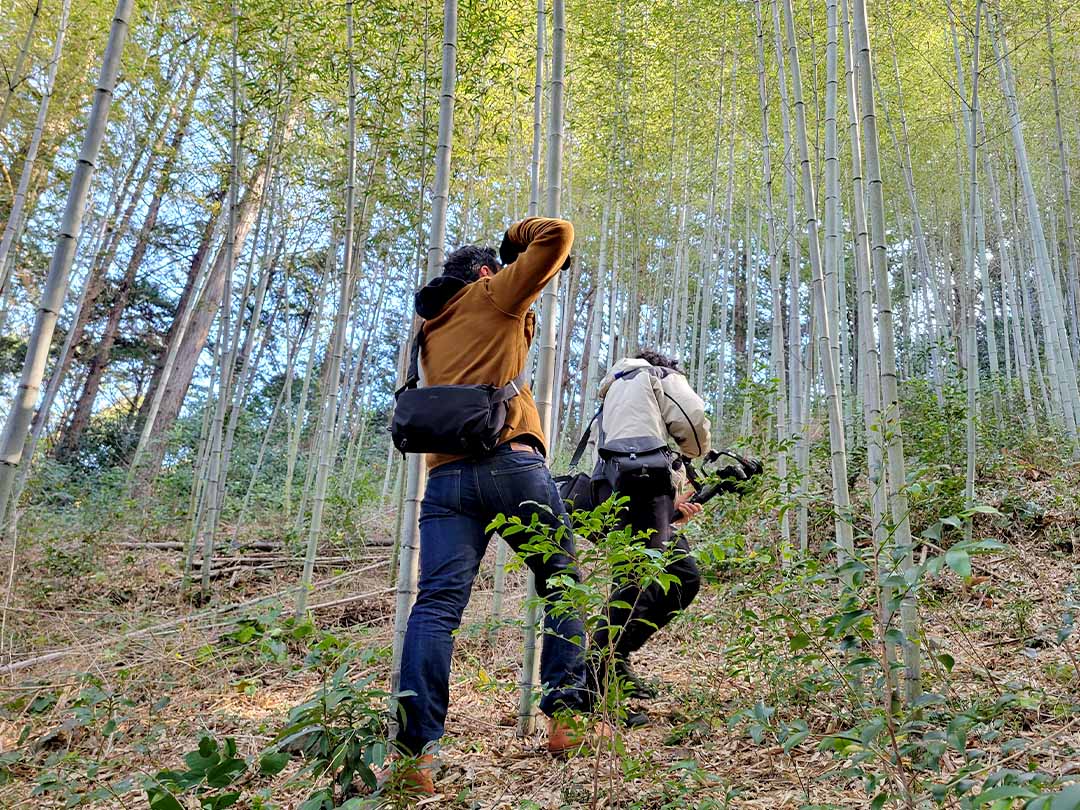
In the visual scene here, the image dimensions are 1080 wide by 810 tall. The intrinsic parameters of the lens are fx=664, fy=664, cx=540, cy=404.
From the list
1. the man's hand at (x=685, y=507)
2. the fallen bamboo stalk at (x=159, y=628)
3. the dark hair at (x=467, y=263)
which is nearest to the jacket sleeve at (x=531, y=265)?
the dark hair at (x=467, y=263)

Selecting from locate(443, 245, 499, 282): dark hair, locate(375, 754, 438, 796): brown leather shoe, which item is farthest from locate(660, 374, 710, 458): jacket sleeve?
locate(375, 754, 438, 796): brown leather shoe

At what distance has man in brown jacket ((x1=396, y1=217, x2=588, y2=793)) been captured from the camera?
1678 mm

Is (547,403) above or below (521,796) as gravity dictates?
above

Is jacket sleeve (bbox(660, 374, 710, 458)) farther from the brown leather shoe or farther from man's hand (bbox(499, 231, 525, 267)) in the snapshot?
the brown leather shoe

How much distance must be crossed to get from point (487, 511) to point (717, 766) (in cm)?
94

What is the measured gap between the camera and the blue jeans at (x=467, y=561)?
1687 mm

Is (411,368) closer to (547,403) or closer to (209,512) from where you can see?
(547,403)

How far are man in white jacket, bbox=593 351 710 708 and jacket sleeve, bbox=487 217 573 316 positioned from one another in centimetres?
68

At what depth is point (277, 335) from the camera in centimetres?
1355

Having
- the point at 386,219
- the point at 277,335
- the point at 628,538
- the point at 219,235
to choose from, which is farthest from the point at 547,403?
the point at 277,335

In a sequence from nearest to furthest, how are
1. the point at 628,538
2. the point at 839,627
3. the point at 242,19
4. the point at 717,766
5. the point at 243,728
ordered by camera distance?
the point at 839,627
the point at 628,538
the point at 717,766
the point at 243,728
the point at 242,19

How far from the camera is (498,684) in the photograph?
2.24 metres

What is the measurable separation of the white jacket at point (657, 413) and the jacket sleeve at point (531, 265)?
0.67 metres

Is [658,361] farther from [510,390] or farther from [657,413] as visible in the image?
[510,390]
